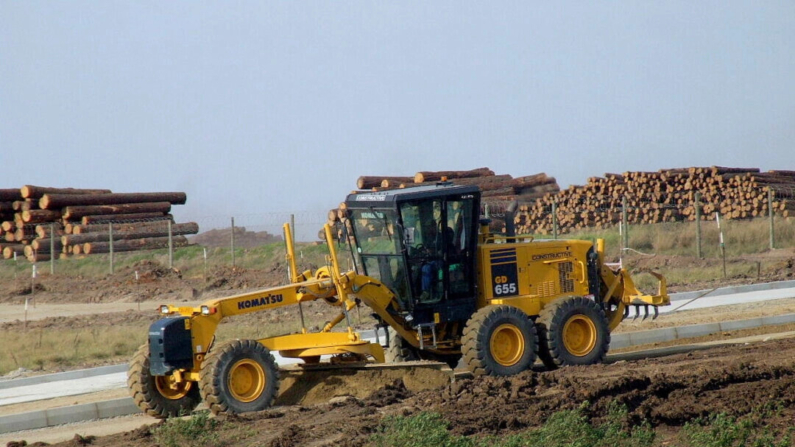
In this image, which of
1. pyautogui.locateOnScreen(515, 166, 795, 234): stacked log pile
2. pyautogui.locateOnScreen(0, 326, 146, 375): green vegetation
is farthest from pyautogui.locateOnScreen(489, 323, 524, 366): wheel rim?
pyautogui.locateOnScreen(515, 166, 795, 234): stacked log pile

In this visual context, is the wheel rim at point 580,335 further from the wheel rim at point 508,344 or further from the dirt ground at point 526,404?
the dirt ground at point 526,404

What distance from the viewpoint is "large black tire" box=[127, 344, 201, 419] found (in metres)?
10.6

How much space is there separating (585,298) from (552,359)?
94cm

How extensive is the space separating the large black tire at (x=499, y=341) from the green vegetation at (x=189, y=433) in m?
3.58

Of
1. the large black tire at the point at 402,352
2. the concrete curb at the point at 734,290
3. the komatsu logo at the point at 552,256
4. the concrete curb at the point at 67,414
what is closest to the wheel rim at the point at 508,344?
the large black tire at the point at 402,352

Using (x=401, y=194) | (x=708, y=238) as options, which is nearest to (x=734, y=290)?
(x=708, y=238)

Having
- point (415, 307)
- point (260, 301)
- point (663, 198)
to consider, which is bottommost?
point (415, 307)

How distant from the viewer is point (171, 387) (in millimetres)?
10766

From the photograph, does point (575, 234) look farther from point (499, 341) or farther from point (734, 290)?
point (499, 341)

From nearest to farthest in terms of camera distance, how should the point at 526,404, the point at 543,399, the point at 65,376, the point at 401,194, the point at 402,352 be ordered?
the point at 526,404 → the point at 543,399 → the point at 401,194 → the point at 402,352 → the point at 65,376

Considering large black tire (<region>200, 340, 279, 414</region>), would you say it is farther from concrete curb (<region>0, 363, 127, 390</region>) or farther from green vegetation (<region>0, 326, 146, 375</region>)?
green vegetation (<region>0, 326, 146, 375</region>)

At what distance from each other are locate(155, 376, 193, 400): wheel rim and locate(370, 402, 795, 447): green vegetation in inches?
114

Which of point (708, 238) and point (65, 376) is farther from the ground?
point (708, 238)

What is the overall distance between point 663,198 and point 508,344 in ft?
74.8
